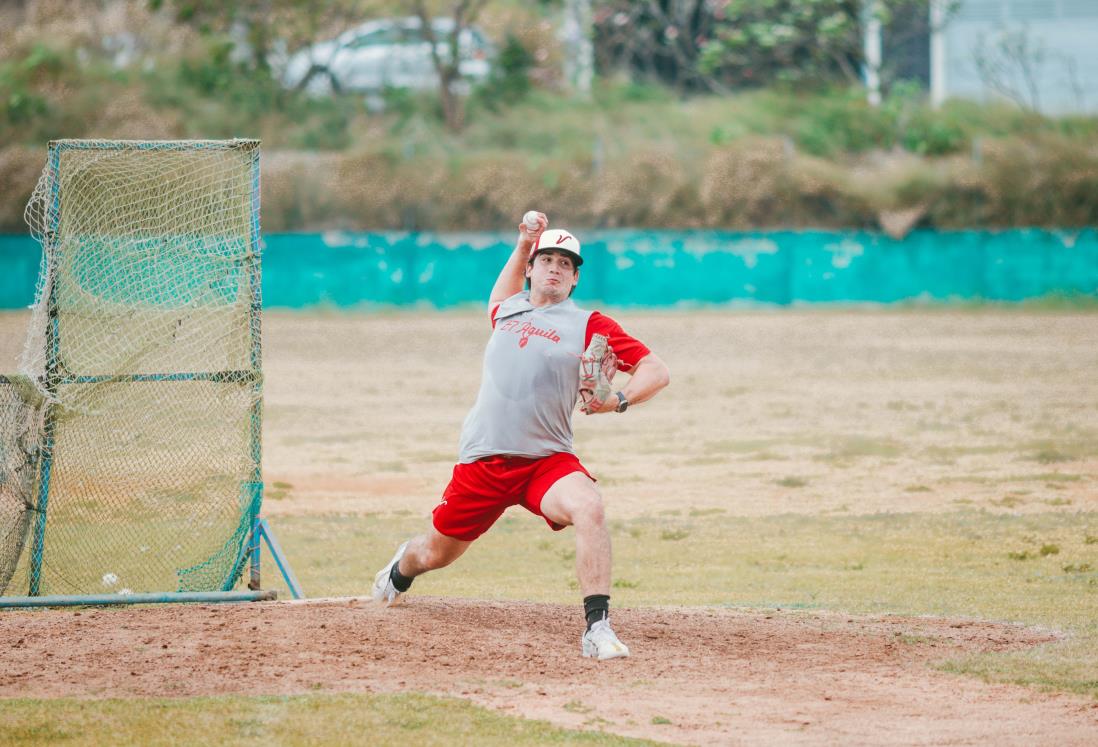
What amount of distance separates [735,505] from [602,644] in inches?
254

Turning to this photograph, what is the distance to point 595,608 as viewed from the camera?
760 cm

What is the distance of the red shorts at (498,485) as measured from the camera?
307 inches

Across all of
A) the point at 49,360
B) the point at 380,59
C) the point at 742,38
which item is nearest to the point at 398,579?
the point at 49,360

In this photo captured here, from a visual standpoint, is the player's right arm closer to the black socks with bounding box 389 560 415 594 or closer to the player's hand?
the player's hand

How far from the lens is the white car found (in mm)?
45375

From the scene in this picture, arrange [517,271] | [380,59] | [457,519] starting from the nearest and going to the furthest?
1. [457,519]
2. [517,271]
3. [380,59]

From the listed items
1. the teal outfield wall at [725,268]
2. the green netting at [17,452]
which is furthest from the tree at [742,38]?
the green netting at [17,452]

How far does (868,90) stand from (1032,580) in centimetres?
3590

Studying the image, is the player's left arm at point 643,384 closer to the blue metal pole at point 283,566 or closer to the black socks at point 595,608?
the black socks at point 595,608

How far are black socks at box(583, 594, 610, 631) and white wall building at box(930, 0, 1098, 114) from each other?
38337 mm

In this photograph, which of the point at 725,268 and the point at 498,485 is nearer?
the point at 498,485

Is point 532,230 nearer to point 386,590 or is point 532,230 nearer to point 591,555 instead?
point 591,555

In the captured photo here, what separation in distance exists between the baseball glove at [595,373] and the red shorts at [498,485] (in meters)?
0.32

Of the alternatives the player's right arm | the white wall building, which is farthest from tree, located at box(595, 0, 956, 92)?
the player's right arm
